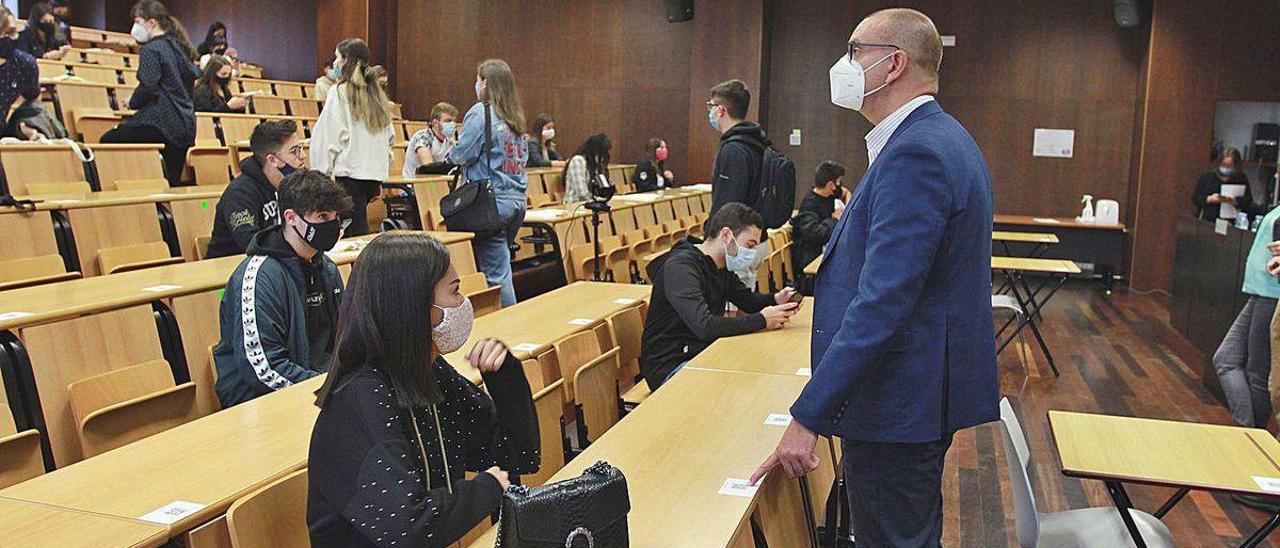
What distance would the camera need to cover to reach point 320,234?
11.0 ft

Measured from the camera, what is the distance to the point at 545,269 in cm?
765

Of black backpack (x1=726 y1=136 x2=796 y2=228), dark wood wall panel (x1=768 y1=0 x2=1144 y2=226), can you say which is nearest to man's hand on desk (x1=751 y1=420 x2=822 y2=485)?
black backpack (x1=726 y1=136 x2=796 y2=228)

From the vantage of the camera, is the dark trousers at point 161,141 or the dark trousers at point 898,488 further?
the dark trousers at point 161,141

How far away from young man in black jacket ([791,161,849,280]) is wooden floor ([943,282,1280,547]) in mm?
1489

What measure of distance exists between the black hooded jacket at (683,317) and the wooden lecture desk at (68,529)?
2.27 meters

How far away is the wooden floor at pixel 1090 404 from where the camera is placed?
4199mm

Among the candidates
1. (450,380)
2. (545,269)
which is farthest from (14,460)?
(545,269)

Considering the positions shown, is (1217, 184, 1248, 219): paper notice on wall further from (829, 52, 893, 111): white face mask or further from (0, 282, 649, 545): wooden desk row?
(0, 282, 649, 545): wooden desk row

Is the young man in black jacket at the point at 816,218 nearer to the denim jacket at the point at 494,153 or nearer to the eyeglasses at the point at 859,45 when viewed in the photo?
the denim jacket at the point at 494,153

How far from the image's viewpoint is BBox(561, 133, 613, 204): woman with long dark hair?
31.3ft

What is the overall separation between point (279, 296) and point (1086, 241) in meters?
9.36

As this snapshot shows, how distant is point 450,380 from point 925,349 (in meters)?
0.97

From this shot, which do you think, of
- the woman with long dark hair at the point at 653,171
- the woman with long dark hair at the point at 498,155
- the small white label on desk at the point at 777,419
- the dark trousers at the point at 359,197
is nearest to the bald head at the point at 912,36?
the small white label on desk at the point at 777,419

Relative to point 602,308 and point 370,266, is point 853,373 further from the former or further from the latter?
point 602,308
